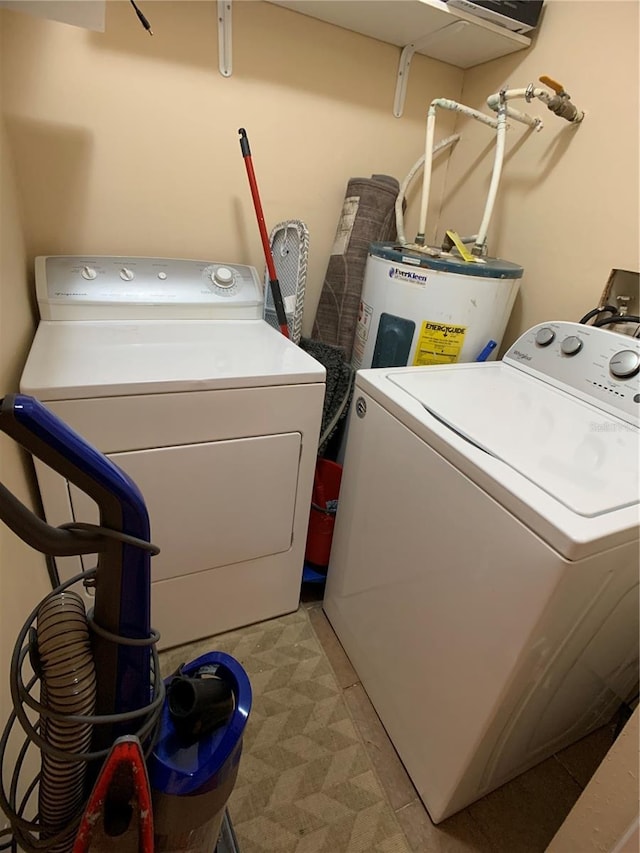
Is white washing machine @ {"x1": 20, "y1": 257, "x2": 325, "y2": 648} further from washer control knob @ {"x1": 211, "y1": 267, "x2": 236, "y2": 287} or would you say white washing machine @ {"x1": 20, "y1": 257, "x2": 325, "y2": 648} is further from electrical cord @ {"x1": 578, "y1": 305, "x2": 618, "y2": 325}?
electrical cord @ {"x1": 578, "y1": 305, "x2": 618, "y2": 325}

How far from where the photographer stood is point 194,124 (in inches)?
56.3

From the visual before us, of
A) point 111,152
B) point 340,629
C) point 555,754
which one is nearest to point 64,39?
point 111,152

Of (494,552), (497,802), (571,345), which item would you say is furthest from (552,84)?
(497,802)

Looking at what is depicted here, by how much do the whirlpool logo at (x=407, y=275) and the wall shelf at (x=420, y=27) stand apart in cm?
78

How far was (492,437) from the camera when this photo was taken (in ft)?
2.98

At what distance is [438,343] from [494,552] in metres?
0.74

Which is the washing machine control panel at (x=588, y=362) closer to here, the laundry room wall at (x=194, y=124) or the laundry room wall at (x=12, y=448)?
the laundry room wall at (x=194, y=124)

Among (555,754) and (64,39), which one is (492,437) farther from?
(64,39)

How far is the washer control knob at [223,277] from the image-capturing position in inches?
60.4

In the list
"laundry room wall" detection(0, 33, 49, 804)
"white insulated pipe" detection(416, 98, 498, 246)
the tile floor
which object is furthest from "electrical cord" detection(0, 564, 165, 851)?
"white insulated pipe" detection(416, 98, 498, 246)

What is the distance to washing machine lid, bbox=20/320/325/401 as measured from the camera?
0.98 metres

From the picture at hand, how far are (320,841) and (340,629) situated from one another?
21.2 inches

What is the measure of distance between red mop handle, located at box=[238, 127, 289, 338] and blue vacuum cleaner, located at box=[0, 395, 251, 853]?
1.13m

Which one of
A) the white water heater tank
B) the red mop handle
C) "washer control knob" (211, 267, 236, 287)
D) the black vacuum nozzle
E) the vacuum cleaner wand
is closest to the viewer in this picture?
the vacuum cleaner wand
